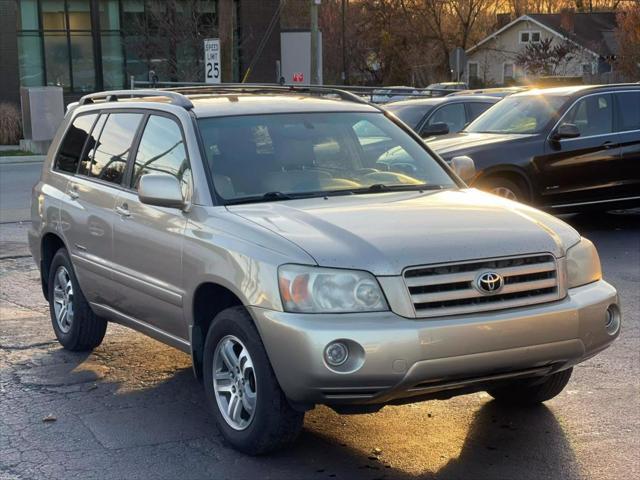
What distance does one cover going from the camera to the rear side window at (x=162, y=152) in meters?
5.61

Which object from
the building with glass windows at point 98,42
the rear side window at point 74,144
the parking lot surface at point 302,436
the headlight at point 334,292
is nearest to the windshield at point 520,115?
the parking lot surface at point 302,436

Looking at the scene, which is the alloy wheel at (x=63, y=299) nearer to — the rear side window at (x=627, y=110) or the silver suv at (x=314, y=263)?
the silver suv at (x=314, y=263)

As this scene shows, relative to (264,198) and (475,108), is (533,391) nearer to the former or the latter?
(264,198)

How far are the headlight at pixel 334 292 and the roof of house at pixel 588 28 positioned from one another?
5459cm

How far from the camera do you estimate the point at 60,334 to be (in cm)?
712

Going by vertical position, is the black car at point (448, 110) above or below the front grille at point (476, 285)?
above

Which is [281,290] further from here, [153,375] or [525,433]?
[153,375]

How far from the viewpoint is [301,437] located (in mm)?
5184

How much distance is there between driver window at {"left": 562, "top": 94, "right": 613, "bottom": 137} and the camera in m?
11.8

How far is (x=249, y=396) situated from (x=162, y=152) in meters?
1.77

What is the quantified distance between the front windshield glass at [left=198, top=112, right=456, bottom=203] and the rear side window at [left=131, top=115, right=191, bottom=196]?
18 centimetres

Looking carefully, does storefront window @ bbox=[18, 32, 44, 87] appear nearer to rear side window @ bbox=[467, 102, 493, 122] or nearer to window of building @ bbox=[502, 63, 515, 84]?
rear side window @ bbox=[467, 102, 493, 122]

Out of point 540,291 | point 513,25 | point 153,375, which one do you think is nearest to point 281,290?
point 540,291

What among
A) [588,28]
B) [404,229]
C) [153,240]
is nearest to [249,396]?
[404,229]
